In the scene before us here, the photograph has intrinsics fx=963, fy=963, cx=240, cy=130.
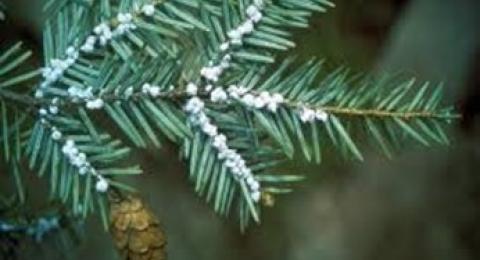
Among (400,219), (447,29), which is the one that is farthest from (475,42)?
(400,219)

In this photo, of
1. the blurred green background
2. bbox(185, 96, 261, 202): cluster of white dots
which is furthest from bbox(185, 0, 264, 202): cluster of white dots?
the blurred green background

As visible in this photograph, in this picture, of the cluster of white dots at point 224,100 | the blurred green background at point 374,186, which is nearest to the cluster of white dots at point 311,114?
the cluster of white dots at point 224,100

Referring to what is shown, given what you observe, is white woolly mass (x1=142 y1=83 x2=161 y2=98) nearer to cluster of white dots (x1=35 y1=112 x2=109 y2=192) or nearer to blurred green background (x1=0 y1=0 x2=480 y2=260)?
cluster of white dots (x1=35 y1=112 x2=109 y2=192)

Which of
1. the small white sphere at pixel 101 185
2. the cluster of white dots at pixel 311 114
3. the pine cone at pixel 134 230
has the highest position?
the cluster of white dots at pixel 311 114

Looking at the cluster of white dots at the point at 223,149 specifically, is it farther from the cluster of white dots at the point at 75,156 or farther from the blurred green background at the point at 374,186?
the blurred green background at the point at 374,186

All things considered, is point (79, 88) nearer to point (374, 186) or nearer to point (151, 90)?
point (151, 90)

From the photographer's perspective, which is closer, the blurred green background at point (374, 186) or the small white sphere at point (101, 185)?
the small white sphere at point (101, 185)

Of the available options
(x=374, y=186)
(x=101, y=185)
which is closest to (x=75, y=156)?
(x=101, y=185)

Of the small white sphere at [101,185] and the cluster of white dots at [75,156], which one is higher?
the cluster of white dots at [75,156]
